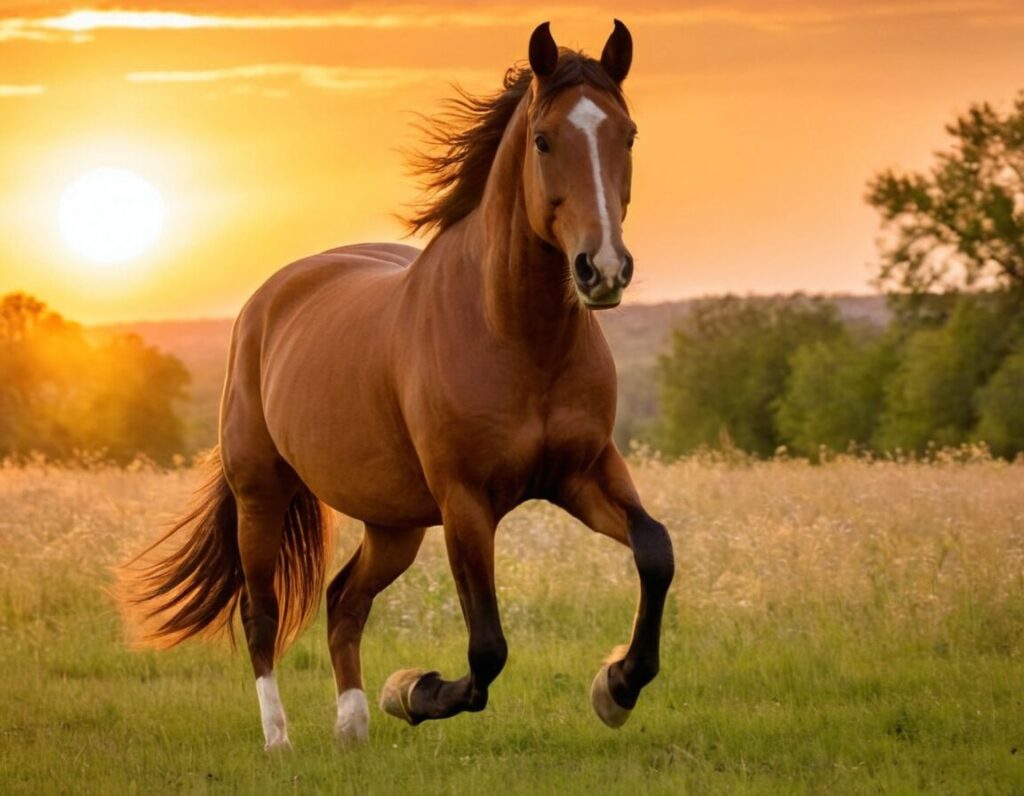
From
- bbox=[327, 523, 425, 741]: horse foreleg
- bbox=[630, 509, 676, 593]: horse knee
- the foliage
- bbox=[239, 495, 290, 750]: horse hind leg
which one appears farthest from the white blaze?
the foliage

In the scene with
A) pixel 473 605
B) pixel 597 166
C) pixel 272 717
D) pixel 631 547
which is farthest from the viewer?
pixel 272 717

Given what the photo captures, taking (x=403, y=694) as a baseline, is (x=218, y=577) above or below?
above

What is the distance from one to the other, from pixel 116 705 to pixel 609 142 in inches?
171

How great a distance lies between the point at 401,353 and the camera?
595cm

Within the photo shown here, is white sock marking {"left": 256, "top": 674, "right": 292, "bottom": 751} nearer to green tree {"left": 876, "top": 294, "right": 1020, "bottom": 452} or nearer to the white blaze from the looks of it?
the white blaze

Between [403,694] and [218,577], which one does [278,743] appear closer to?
[403,694]

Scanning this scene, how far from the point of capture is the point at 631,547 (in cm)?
555

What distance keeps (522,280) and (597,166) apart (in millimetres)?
674

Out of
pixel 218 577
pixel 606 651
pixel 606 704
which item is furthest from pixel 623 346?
pixel 606 704

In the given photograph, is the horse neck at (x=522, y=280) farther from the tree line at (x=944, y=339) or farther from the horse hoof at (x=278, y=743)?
the tree line at (x=944, y=339)

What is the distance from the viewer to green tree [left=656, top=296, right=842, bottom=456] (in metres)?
63.7

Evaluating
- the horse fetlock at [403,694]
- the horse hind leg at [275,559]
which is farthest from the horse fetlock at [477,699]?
the horse hind leg at [275,559]

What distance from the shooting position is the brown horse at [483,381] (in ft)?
16.4

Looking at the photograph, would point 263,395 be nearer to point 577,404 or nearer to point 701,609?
point 577,404
